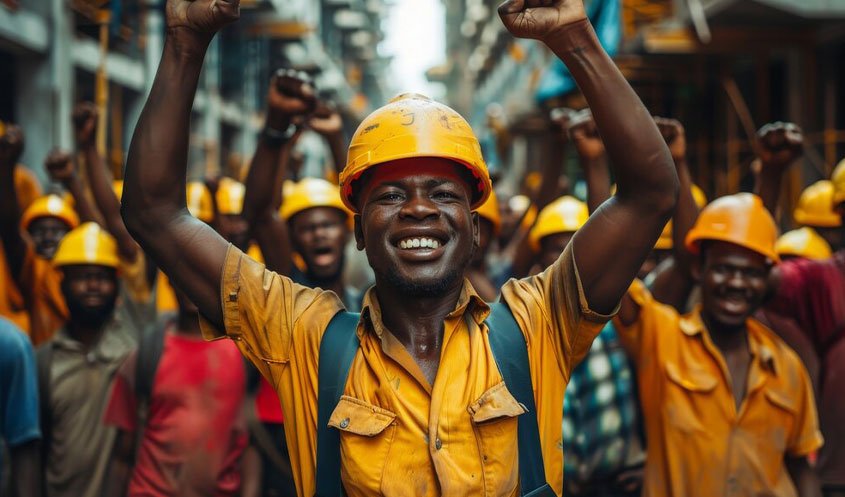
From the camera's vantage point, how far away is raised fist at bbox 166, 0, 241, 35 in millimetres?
2676

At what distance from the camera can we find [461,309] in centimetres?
282

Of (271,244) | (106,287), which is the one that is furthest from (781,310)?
(106,287)

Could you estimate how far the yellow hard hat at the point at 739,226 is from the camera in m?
4.43

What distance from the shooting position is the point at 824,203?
779cm

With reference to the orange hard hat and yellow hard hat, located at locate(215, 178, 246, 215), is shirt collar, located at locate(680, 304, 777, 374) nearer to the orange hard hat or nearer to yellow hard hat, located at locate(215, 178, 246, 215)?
the orange hard hat

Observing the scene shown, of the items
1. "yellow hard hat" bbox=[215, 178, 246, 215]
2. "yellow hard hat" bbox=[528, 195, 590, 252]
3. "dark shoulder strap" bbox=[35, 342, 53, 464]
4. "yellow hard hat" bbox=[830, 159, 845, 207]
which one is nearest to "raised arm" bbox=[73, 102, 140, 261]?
"dark shoulder strap" bbox=[35, 342, 53, 464]

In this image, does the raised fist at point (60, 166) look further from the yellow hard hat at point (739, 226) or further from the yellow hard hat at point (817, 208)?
the yellow hard hat at point (817, 208)

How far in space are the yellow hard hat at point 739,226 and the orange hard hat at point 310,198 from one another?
2.15m

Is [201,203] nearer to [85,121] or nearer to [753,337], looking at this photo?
[85,121]

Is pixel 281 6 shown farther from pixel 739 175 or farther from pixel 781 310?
pixel 781 310

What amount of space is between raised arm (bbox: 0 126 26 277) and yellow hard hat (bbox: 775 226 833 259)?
499cm

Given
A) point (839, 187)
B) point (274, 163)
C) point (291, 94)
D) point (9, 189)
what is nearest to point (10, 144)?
point (9, 189)

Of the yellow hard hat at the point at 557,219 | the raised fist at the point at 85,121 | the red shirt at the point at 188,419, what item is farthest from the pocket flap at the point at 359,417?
the raised fist at the point at 85,121

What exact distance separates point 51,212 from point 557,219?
3.75 meters
